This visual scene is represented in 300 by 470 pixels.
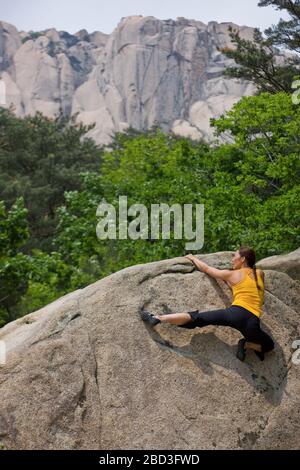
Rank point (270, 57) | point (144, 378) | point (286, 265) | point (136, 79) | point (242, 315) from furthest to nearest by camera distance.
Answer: point (136, 79), point (270, 57), point (286, 265), point (242, 315), point (144, 378)

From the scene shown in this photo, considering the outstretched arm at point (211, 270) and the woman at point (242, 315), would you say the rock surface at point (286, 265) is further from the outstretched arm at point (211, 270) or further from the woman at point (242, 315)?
the woman at point (242, 315)

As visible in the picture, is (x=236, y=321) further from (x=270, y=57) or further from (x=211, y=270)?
(x=270, y=57)

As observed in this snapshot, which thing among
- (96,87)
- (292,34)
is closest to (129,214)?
(292,34)

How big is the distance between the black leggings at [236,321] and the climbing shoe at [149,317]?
0.41 m

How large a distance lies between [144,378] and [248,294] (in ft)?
6.12

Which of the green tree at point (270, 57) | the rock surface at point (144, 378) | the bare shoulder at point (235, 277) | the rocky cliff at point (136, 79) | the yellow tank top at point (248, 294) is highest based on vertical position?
the rocky cliff at point (136, 79)

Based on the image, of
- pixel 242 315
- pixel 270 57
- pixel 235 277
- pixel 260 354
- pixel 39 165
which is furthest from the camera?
pixel 39 165

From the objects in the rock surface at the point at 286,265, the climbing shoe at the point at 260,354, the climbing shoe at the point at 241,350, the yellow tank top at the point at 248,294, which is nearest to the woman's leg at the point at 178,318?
the yellow tank top at the point at 248,294

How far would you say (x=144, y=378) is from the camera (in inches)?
308

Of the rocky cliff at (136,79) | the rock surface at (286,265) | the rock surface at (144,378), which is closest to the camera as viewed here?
the rock surface at (144,378)

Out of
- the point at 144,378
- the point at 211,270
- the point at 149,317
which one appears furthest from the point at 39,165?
the point at 144,378

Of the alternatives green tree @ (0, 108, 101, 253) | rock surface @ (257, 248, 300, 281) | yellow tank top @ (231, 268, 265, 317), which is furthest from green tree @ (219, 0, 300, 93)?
yellow tank top @ (231, 268, 265, 317)

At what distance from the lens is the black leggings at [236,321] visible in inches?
311
